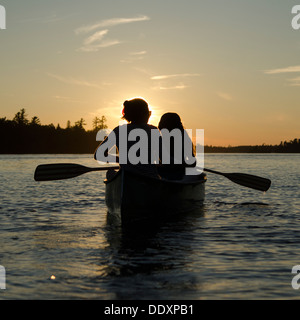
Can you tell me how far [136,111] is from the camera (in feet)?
26.6

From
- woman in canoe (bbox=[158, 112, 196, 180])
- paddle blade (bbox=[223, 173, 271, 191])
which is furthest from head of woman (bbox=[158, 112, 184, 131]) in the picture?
paddle blade (bbox=[223, 173, 271, 191])

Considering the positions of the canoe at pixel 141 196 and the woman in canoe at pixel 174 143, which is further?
the woman in canoe at pixel 174 143

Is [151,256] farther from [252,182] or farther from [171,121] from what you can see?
[252,182]

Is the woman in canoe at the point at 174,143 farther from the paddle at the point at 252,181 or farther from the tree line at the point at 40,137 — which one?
the tree line at the point at 40,137

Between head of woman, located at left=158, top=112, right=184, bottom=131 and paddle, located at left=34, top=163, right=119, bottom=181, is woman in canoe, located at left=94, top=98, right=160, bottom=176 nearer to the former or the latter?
paddle, located at left=34, top=163, right=119, bottom=181

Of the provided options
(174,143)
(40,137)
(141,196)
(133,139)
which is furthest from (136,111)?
(40,137)

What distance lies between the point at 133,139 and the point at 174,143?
266cm

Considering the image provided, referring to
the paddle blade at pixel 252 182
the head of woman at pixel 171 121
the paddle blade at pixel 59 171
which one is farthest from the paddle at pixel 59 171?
the paddle blade at pixel 252 182

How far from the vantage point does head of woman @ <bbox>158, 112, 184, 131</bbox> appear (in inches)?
417

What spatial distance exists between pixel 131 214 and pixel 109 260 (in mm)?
2782

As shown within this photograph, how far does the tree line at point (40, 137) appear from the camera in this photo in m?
118
